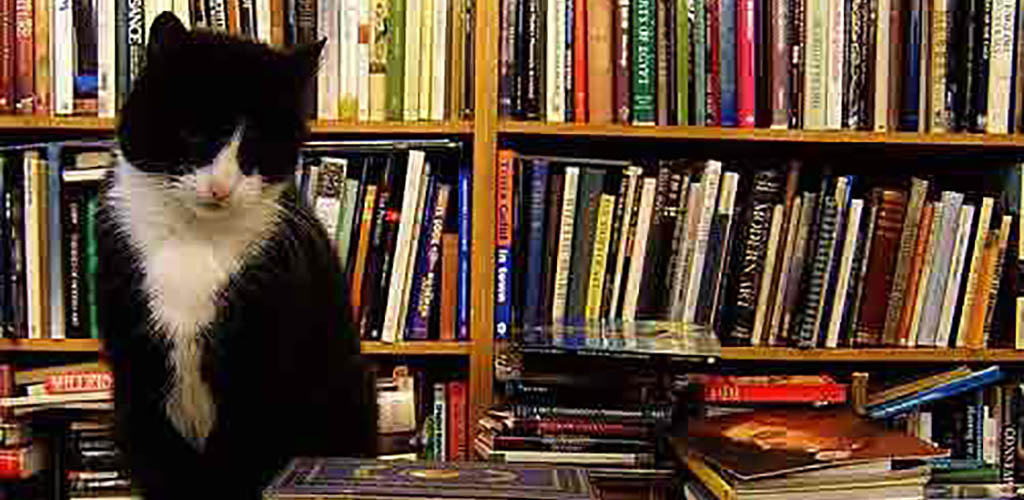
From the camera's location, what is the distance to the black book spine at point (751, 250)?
1.43 m

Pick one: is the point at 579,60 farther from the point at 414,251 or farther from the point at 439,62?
the point at 414,251

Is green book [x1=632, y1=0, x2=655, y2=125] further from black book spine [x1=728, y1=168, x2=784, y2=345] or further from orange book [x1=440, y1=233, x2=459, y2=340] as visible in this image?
orange book [x1=440, y1=233, x2=459, y2=340]

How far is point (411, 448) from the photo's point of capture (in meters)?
1.39

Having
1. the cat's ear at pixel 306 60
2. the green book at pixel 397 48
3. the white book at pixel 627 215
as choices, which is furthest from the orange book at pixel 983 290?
the cat's ear at pixel 306 60

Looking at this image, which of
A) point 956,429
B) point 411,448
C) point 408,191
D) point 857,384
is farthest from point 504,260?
point 956,429

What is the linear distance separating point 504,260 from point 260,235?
0.41 m

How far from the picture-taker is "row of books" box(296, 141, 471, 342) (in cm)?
139

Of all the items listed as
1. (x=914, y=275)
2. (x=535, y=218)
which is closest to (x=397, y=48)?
(x=535, y=218)

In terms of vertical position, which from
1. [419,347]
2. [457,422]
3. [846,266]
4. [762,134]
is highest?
[762,134]

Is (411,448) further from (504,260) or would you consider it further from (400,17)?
(400,17)

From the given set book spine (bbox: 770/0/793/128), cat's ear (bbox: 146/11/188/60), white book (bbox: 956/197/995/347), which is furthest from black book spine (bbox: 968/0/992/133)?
cat's ear (bbox: 146/11/188/60)

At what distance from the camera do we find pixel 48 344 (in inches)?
53.9

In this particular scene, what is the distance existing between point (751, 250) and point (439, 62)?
0.47 metres

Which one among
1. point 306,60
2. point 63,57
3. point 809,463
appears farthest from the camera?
point 63,57
